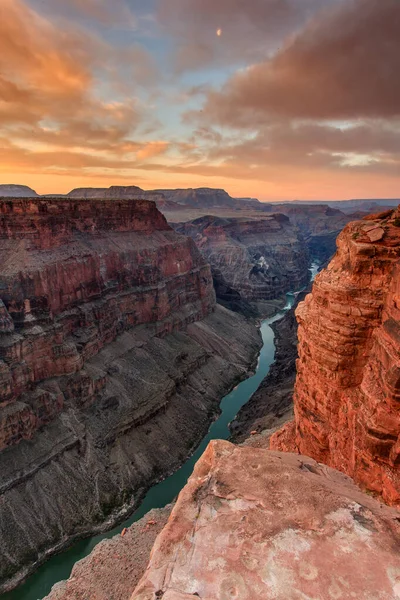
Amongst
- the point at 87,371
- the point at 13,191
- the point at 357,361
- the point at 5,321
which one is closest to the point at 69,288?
the point at 5,321

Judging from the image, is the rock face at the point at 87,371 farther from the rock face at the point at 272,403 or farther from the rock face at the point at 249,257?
the rock face at the point at 249,257

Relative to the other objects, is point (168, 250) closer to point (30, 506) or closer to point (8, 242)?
point (8, 242)

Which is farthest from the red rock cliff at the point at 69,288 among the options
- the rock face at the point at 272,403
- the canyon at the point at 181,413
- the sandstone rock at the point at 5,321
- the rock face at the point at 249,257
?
the rock face at the point at 249,257

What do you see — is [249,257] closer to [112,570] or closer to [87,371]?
[87,371]

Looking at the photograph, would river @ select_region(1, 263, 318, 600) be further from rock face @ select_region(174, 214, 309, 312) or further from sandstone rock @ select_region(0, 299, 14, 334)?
rock face @ select_region(174, 214, 309, 312)

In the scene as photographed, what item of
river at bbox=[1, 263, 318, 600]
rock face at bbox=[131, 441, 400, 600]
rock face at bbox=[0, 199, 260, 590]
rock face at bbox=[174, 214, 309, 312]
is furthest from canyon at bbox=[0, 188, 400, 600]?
rock face at bbox=[174, 214, 309, 312]
